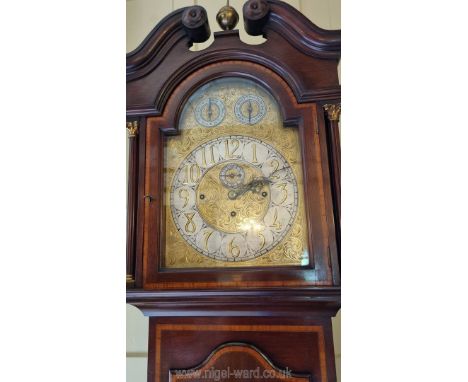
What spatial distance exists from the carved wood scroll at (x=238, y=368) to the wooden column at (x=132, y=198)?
7.6 inches

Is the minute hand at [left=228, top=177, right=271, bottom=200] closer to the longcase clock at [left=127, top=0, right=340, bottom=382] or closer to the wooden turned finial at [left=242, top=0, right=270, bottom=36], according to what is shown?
the longcase clock at [left=127, top=0, right=340, bottom=382]

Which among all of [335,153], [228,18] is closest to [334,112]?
[335,153]

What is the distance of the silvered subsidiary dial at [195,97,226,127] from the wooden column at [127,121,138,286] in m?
0.13

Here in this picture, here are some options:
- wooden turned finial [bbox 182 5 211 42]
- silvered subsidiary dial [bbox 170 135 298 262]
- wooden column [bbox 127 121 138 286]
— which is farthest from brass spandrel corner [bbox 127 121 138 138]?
wooden turned finial [bbox 182 5 211 42]

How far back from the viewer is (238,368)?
1.86 feet

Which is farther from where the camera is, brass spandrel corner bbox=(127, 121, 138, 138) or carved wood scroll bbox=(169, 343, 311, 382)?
brass spandrel corner bbox=(127, 121, 138, 138)

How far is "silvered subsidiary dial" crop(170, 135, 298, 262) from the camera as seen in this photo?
2.05 ft

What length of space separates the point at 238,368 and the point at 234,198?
0.29 m

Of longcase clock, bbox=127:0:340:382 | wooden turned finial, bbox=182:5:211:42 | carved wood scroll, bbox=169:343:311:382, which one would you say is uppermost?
wooden turned finial, bbox=182:5:211:42

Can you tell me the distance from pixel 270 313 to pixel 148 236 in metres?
0.26

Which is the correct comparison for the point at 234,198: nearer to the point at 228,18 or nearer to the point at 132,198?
the point at 132,198

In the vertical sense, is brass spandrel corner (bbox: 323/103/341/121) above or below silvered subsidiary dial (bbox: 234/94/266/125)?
below
